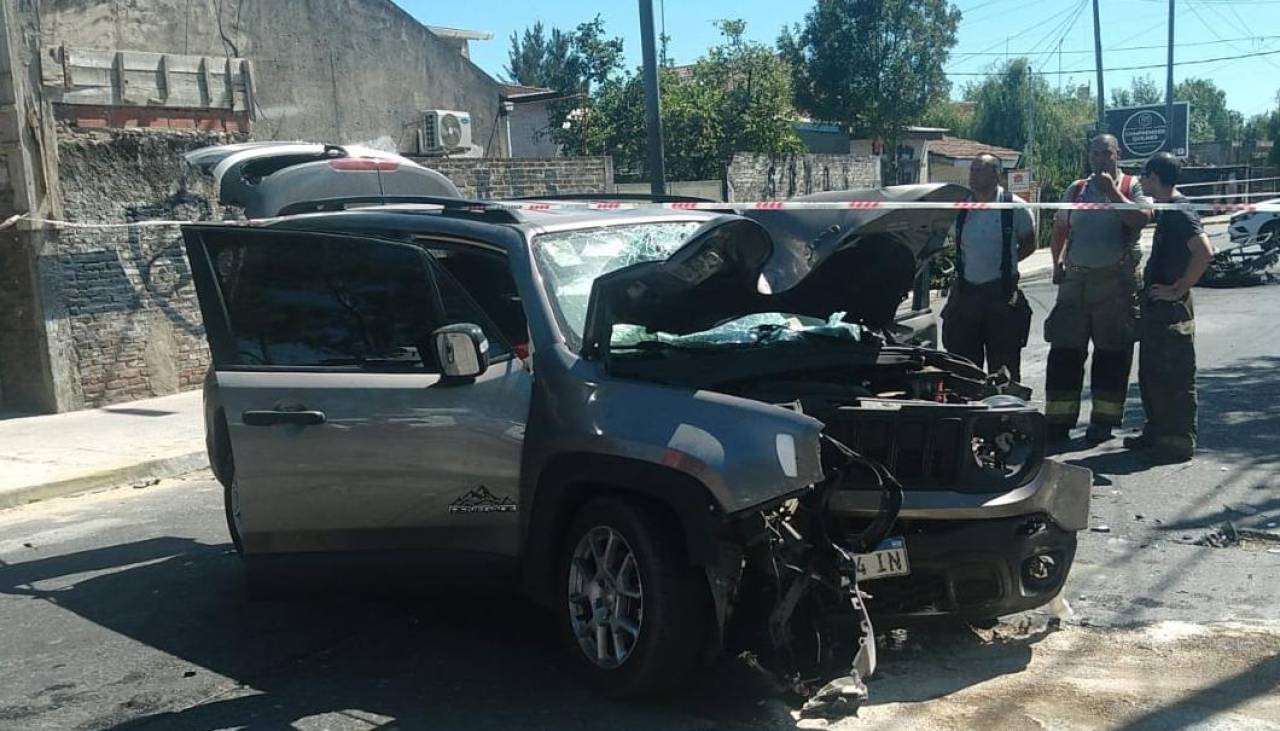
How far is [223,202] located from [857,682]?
8.26 m

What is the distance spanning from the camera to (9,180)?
1185 cm

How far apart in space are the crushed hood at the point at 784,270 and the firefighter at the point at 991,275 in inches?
89.5

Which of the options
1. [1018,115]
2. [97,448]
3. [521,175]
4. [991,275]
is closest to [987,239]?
[991,275]

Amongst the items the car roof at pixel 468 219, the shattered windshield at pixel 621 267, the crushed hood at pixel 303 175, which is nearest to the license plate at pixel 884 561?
the shattered windshield at pixel 621 267

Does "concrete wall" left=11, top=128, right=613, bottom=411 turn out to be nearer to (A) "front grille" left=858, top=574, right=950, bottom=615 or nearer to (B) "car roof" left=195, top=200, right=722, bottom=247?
(B) "car roof" left=195, top=200, right=722, bottom=247

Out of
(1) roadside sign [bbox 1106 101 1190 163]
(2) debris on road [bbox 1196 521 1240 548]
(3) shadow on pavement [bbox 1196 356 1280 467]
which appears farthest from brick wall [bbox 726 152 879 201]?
(1) roadside sign [bbox 1106 101 1190 163]

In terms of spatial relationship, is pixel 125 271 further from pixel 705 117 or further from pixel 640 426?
pixel 705 117

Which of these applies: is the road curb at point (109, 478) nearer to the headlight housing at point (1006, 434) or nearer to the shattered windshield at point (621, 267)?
the shattered windshield at point (621, 267)

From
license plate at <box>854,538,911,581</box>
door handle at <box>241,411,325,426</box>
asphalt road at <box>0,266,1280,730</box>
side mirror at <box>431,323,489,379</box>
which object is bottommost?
asphalt road at <box>0,266,1280,730</box>

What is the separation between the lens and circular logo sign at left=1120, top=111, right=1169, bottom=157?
144ft

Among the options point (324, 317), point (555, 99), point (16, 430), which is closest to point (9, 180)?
point (16, 430)

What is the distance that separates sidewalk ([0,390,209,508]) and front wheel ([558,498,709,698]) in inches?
231

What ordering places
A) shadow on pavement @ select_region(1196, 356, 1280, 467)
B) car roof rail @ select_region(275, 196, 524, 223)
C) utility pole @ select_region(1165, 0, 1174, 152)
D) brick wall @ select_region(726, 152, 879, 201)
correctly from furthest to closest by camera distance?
utility pole @ select_region(1165, 0, 1174, 152) < brick wall @ select_region(726, 152, 879, 201) < shadow on pavement @ select_region(1196, 356, 1280, 467) < car roof rail @ select_region(275, 196, 524, 223)

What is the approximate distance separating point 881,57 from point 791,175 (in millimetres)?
12113
